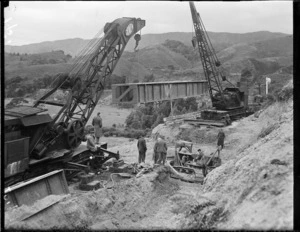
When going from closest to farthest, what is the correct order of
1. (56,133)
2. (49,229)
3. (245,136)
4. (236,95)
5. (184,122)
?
(49,229), (56,133), (245,136), (184,122), (236,95)

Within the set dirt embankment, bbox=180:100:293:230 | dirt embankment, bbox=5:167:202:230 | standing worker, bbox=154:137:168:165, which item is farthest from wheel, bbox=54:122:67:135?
dirt embankment, bbox=180:100:293:230

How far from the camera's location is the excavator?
6258 mm

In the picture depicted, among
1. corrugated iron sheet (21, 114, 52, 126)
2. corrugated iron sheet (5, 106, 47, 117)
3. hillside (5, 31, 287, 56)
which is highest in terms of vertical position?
hillside (5, 31, 287, 56)

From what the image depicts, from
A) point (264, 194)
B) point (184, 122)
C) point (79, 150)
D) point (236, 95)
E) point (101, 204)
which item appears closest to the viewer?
point (264, 194)

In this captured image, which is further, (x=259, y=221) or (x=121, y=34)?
(x=121, y=34)

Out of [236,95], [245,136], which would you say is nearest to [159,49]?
[236,95]

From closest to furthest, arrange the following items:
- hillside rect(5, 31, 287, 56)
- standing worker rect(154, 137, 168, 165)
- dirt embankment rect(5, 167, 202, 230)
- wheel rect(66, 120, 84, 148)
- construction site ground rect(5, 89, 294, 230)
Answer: construction site ground rect(5, 89, 294, 230), dirt embankment rect(5, 167, 202, 230), wheel rect(66, 120, 84, 148), standing worker rect(154, 137, 168, 165), hillside rect(5, 31, 287, 56)

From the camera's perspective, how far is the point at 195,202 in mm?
5691

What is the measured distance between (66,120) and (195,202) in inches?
205

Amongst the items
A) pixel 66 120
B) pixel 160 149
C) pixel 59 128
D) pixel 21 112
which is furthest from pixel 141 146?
pixel 21 112

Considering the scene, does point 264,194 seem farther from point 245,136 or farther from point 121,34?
point 245,136

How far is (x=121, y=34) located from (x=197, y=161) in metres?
4.72

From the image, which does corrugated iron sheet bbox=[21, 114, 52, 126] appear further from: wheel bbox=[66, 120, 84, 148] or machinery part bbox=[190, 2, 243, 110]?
machinery part bbox=[190, 2, 243, 110]

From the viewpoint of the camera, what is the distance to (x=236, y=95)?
63.7ft
